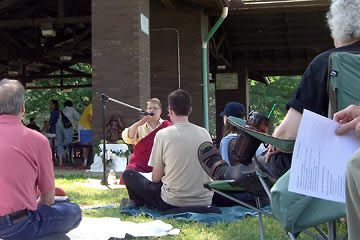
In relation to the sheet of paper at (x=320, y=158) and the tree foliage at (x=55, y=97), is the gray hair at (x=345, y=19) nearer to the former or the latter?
the sheet of paper at (x=320, y=158)

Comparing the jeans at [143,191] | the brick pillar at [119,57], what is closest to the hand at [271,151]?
the jeans at [143,191]

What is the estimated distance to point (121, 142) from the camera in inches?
351

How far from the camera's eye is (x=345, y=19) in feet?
7.79

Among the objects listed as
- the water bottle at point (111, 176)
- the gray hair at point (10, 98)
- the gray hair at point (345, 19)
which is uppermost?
the gray hair at point (345, 19)

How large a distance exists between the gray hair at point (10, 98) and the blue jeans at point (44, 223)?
638 millimetres

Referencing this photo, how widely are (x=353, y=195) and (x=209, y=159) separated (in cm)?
222

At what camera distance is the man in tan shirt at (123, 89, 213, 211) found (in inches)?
183

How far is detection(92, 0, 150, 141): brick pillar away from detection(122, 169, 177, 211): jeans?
3.71 metres

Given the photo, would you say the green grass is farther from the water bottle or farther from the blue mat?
the water bottle

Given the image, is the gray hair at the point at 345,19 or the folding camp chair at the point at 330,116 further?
the gray hair at the point at 345,19

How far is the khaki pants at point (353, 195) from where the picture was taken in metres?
1.18

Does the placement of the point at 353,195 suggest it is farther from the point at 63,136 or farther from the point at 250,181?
the point at 63,136

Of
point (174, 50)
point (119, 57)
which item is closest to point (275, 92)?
point (174, 50)

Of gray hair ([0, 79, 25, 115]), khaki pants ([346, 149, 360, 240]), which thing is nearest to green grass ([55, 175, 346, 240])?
gray hair ([0, 79, 25, 115])
